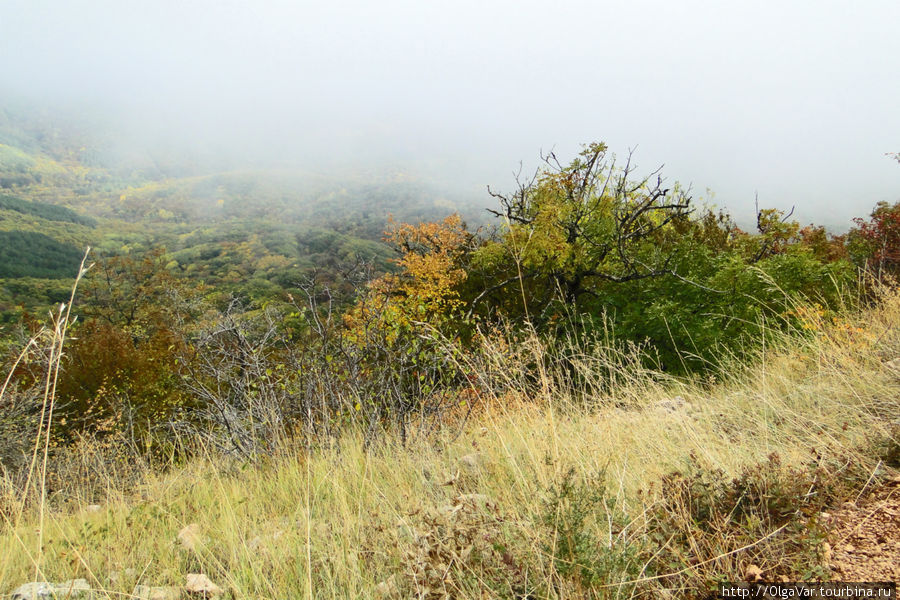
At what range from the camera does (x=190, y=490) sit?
3.21 m

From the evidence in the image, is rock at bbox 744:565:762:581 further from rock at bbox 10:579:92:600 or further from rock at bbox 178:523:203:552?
rock at bbox 10:579:92:600

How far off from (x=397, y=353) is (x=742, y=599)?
136 inches

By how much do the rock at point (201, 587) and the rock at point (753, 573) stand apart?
191 cm

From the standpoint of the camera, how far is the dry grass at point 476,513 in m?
1.47

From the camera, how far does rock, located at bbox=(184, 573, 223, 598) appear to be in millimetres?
1745

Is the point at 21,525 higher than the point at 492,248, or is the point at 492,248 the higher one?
the point at 492,248

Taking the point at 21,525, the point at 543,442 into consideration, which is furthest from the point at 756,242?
the point at 21,525

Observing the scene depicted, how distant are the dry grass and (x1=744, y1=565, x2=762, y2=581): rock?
0.05 metres

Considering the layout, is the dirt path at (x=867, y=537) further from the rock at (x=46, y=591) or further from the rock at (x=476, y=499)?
the rock at (x=46, y=591)

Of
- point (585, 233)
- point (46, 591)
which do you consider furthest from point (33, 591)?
point (585, 233)

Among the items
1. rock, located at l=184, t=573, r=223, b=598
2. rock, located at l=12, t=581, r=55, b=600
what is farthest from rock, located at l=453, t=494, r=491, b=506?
rock, located at l=12, t=581, r=55, b=600

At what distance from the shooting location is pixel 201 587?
69.2 inches

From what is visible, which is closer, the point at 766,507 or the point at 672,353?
the point at 766,507

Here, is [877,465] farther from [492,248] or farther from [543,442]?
[492,248]
